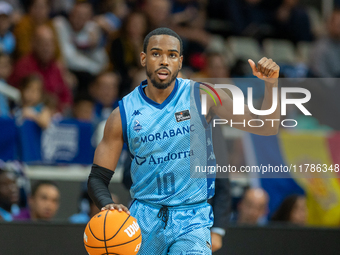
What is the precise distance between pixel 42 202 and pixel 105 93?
2.40 meters

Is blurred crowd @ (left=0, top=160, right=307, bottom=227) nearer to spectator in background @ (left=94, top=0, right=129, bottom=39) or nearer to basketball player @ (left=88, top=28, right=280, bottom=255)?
basketball player @ (left=88, top=28, right=280, bottom=255)

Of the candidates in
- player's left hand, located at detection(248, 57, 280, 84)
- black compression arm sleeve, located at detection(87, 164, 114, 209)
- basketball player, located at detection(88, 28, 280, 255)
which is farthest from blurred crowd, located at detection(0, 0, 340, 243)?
player's left hand, located at detection(248, 57, 280, 84)

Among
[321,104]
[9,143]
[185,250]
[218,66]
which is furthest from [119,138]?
[321,104]

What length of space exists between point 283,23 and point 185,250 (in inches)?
361

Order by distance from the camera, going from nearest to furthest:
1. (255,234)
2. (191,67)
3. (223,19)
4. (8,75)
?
(255,234) → (8,75) → (191,67) → (223,19)

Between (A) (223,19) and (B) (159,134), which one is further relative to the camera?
(A) (223,19)

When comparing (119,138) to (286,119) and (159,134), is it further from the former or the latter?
(286,119)

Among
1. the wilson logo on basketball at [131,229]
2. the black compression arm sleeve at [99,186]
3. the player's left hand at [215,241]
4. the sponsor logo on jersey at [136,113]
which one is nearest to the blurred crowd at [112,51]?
the player's left hand at [215,241]

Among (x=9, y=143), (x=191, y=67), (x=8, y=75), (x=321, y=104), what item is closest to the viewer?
(x=9, y=143)

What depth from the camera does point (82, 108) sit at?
25.2ft

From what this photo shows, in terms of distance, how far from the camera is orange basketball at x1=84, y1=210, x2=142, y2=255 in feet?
10.9

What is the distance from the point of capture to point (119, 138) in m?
3.75

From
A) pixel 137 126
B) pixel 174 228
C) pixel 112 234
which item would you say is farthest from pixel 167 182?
pixel 112 234

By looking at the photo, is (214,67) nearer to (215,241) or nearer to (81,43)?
(81,43)
